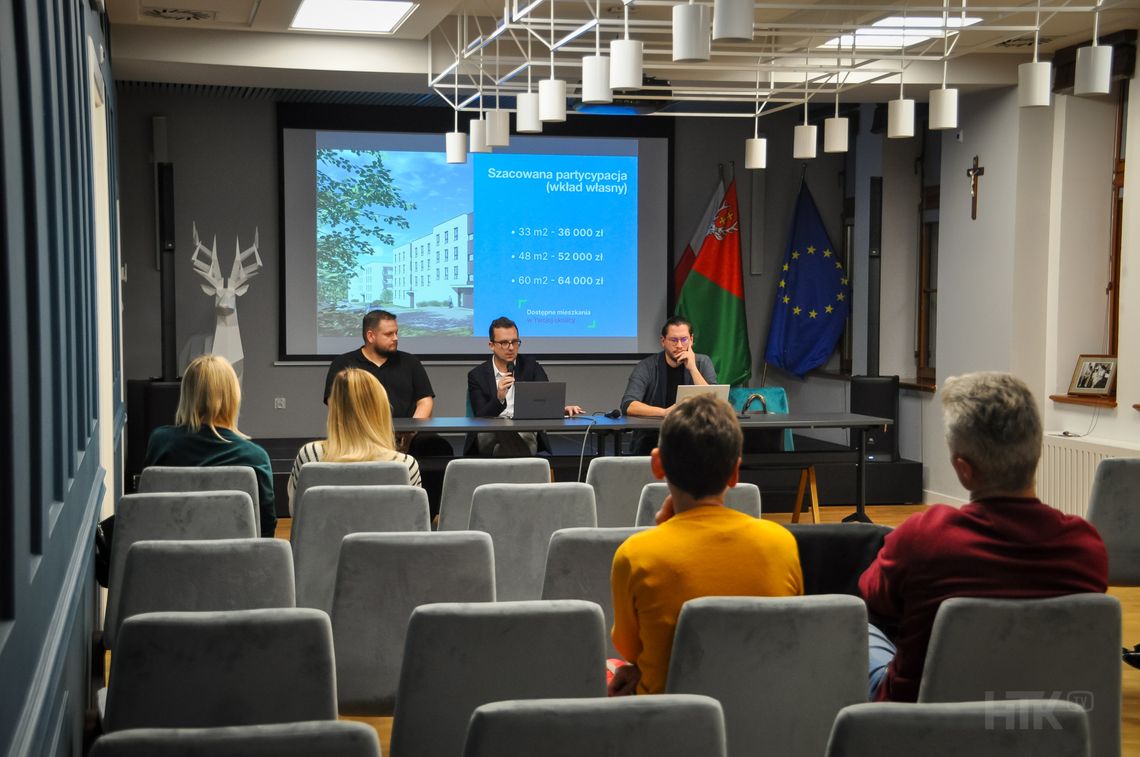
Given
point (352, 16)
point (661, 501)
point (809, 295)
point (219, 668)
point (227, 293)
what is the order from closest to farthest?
1. point (219, 668)
2. point (661, 501)
3. point (352, 16)
4. point (227, 293)
5. point (809, 295)

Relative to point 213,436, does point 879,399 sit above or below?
below

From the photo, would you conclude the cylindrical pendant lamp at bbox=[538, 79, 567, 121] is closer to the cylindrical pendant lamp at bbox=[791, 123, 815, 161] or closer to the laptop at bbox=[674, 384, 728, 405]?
the cylindrical pendant lamp at bbox=[791, 123, 815, 161]

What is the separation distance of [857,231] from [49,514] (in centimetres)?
947

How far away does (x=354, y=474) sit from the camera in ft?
14.0

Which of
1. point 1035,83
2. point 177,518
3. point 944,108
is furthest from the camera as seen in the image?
point 944,108

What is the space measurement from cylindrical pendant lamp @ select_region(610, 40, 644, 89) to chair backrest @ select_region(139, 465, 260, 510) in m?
1.99

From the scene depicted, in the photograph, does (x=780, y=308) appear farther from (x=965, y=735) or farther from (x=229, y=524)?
(x=965, y=735)

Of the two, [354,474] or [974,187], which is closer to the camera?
[354,474]

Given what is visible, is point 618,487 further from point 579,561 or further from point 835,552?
point 835,552

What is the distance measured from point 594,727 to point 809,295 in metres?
10.1

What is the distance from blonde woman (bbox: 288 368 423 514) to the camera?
4.50 metres

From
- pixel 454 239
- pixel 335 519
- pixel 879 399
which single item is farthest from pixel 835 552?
pixel 454 239

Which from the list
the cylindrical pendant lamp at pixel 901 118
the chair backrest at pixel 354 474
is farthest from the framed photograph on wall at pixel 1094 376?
the chair backrest at pixel 354 474

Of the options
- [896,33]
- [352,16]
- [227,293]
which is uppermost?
[352,16]
